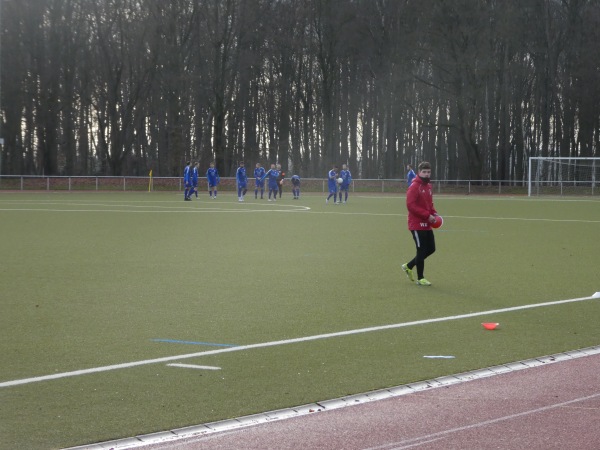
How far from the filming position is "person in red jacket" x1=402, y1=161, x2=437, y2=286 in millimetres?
14359

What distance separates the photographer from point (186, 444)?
6.19 metres

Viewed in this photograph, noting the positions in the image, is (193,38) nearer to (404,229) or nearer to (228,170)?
(228,170)

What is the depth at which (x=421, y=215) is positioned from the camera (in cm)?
1439

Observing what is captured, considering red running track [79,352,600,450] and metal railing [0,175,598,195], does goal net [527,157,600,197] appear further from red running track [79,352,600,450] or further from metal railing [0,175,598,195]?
red running track [79,352,600,450]

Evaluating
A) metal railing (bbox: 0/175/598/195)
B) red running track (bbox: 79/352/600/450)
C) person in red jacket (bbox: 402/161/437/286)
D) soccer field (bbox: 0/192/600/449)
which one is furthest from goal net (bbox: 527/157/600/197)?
red running track (bbox: 79/352/600/450)

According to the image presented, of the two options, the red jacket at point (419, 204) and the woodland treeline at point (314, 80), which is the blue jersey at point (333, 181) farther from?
the red jacket at point (419, 204)

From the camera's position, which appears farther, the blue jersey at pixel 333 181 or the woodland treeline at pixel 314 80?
the woodland treeline at pixel 314 80

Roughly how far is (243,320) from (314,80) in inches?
2891

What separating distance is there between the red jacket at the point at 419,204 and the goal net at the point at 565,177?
4543 centimetres

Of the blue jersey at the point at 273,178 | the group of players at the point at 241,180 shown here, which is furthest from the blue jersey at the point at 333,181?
the blue jersey at the point at 273,178

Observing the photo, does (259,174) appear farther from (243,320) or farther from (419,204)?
(243,320)

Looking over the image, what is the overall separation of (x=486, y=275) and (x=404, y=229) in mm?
11292

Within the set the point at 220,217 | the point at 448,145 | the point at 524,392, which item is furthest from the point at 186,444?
the point at 448,145

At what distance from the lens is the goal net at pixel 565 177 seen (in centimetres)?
5969
